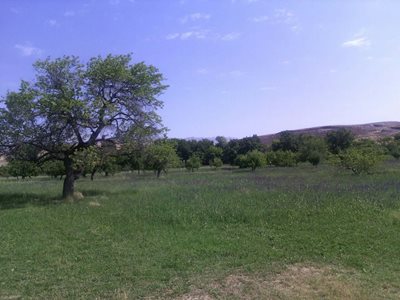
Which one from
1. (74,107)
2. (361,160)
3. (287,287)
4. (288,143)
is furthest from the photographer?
(288,143)

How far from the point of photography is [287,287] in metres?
6.83

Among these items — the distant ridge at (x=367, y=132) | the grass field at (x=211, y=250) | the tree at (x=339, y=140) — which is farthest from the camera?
the distant ridge at (x=367, y=132)

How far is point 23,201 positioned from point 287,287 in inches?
639

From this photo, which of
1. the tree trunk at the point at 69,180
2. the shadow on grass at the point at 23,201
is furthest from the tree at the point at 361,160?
the shadow on grass at the point at 23,201

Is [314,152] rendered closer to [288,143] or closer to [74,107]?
[288,143]

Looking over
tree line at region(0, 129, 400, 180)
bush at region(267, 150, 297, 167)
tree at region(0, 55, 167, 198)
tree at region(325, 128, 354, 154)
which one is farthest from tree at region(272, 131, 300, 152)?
tree at region(0, 55, 167, 198)

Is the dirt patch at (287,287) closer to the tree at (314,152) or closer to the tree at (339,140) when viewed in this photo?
the tree at (314,152)

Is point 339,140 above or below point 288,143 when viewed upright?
below

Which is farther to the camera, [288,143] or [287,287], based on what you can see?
[288,143]

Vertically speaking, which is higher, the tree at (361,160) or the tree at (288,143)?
the tree at (288,143)

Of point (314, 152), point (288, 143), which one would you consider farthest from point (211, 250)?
point (288, 143)

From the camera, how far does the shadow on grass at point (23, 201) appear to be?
1830cm

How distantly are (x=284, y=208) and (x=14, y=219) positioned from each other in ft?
30.9

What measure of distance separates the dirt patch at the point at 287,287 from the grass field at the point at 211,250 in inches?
0.7
